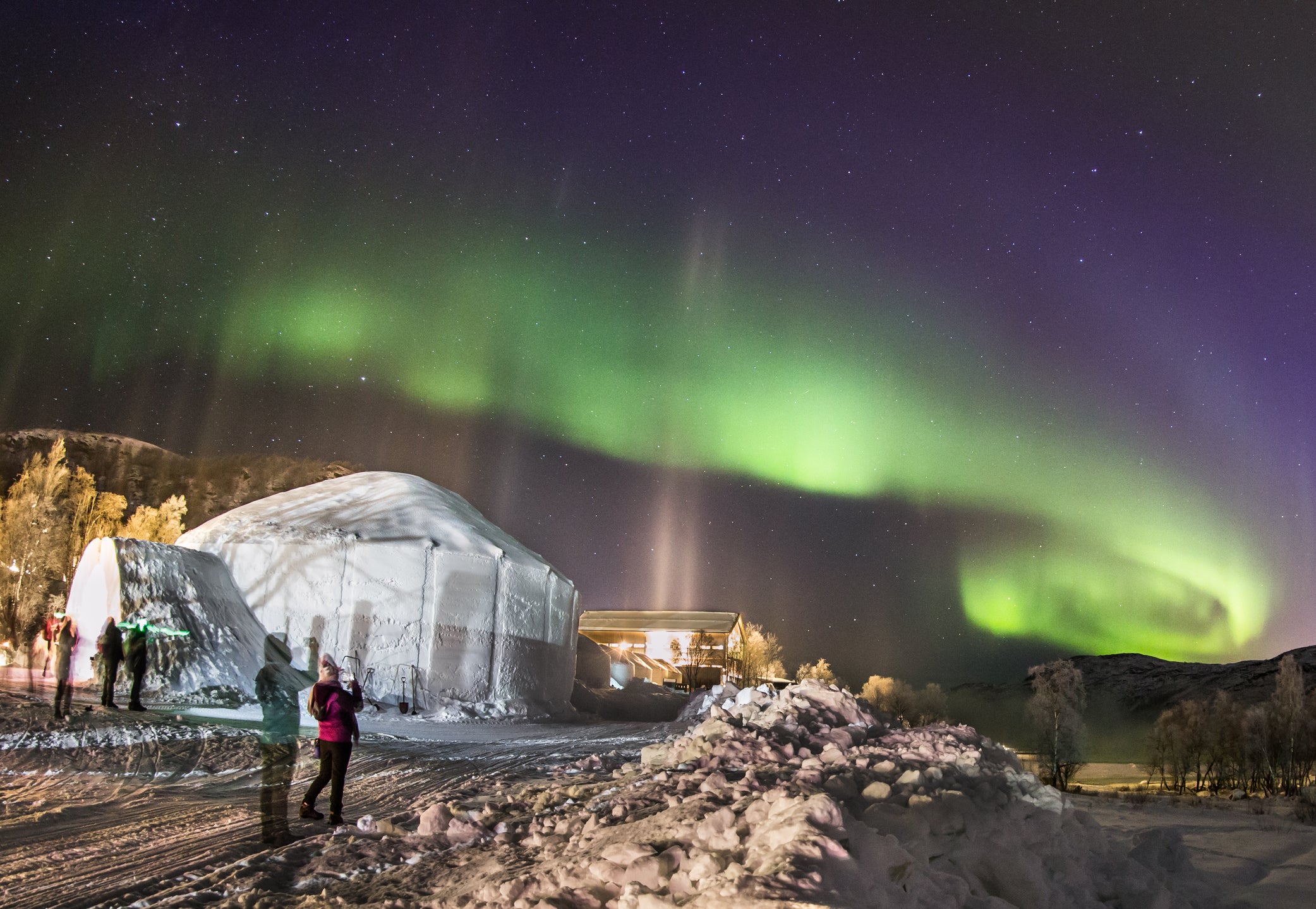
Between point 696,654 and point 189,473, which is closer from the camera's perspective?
point 696,654

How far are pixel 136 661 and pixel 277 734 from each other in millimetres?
9899

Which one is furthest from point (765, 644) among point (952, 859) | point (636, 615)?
point (952, 859)

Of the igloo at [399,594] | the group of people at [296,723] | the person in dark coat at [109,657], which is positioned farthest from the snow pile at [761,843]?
the igloo at [399,594]

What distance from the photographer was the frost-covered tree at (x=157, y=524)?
43469mm

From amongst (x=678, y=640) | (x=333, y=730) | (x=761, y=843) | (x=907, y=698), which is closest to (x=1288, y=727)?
(x=761, y=843)

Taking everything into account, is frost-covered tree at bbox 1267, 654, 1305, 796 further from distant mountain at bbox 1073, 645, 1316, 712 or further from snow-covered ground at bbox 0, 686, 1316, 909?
distant mountain at bbox 1073, 645, 1316, 712

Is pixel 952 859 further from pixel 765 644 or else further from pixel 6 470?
pixel 6 470

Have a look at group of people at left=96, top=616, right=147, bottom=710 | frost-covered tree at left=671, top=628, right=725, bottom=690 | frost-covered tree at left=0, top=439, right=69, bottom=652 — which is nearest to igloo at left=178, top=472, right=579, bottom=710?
group of people at left=96, top=616, right=147, bottom=710

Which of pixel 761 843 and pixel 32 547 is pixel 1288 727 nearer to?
pixel 761 843

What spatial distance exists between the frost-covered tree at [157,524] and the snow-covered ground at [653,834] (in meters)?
35.8

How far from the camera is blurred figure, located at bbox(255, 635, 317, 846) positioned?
695 cm

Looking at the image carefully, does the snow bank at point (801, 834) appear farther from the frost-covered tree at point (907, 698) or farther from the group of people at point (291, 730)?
the frost-covered tree at point (907, 698)

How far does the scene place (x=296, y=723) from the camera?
24.5 ft

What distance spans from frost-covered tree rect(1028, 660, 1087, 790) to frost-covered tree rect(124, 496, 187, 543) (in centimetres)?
4161
